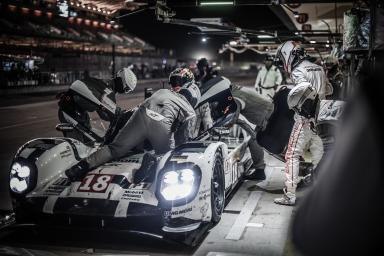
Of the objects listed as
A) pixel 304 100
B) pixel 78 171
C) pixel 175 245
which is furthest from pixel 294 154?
pixel 78 171

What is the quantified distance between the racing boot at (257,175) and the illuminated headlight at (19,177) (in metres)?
3.80

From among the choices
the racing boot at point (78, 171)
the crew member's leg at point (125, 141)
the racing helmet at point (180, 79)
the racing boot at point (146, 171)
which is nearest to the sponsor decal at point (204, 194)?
the racing boot at point (146, 171)

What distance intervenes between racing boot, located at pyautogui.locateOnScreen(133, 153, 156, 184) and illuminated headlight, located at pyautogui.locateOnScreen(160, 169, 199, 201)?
478mm

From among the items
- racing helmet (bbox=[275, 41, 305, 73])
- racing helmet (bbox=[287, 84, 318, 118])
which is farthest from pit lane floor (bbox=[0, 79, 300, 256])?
racing helmet (bbox=[275, 41, 305, 73])

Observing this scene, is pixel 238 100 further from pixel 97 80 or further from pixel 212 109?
pixel 97 80

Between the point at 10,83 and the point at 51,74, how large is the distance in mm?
5402

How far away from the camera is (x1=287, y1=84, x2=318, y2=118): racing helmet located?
20.3ft

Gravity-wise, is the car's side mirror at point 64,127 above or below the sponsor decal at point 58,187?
above

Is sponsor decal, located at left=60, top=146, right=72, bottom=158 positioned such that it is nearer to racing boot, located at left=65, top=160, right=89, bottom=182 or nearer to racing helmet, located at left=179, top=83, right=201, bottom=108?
racing boot, located at left=65, top=160, right=89, bottom=182

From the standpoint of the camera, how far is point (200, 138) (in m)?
6.54

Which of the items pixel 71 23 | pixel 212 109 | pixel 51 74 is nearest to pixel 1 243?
pixel 212 109

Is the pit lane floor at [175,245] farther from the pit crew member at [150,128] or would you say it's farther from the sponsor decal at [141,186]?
the pit crew member at [150,128]

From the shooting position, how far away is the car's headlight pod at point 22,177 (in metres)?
5.07

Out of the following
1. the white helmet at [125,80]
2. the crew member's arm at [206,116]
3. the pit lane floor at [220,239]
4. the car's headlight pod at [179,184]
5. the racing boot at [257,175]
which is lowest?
the racing boot at [257,175]
